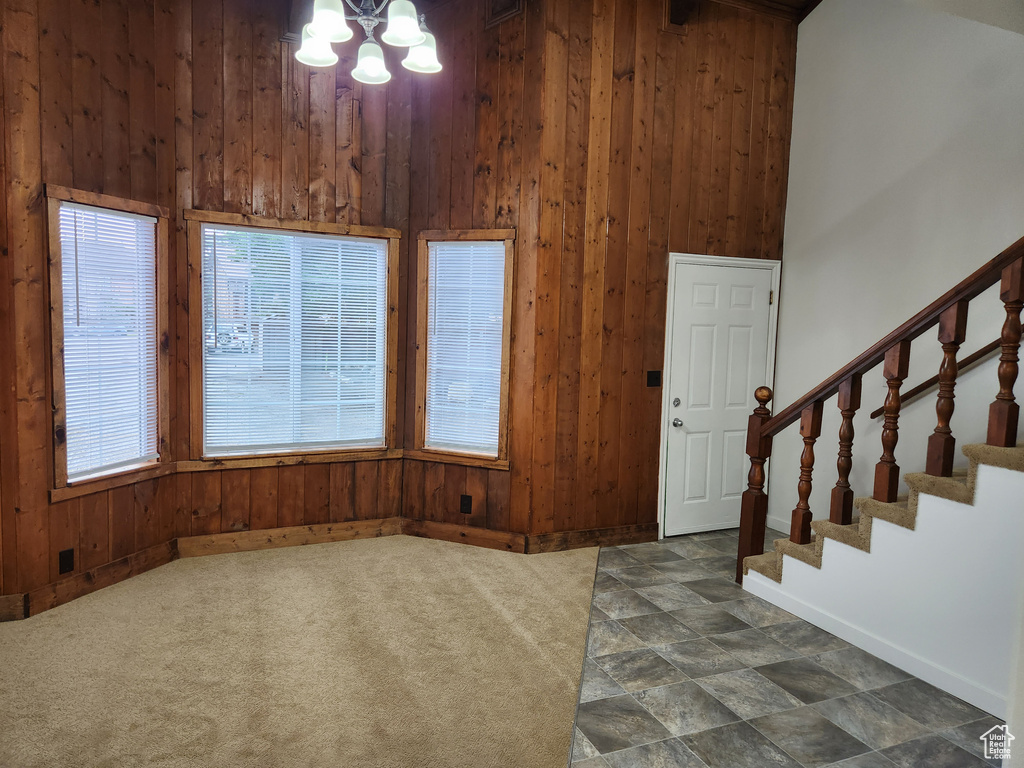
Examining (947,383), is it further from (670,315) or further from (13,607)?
(13,607)

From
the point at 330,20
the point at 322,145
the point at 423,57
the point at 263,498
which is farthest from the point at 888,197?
the point at 263,498

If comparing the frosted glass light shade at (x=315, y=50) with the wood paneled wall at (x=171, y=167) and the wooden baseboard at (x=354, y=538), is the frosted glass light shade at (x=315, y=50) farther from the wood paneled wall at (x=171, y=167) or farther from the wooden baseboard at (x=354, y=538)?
the wooden baseboard at (x=354, y=538)

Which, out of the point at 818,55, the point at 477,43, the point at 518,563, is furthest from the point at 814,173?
the point at 518,563

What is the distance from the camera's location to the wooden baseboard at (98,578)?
3.39 meters

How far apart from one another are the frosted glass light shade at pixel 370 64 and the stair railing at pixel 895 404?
Answer: 101 inches

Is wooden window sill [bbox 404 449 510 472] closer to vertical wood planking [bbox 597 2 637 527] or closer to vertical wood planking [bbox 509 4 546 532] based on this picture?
vertical wood planking [bbox 509 4 546 532]

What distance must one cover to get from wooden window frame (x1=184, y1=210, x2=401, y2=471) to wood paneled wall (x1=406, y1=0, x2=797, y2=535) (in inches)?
6.3

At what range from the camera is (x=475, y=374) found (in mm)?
4520

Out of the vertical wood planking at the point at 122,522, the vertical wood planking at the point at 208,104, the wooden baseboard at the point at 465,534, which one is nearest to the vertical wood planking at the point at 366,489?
the wooden baseboard at the point at 465,534

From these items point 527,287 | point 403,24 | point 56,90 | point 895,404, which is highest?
point 403,24

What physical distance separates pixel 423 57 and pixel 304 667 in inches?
106

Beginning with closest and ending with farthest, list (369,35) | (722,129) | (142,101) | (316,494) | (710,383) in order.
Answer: (369,35) < (142,101) < (316,494) < (722,129) < (710,383)

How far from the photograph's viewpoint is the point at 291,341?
4363 mm

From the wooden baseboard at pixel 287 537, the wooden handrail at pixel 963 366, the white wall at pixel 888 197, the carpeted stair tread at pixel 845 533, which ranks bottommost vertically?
the wooden baseboard at pixel 287 537
